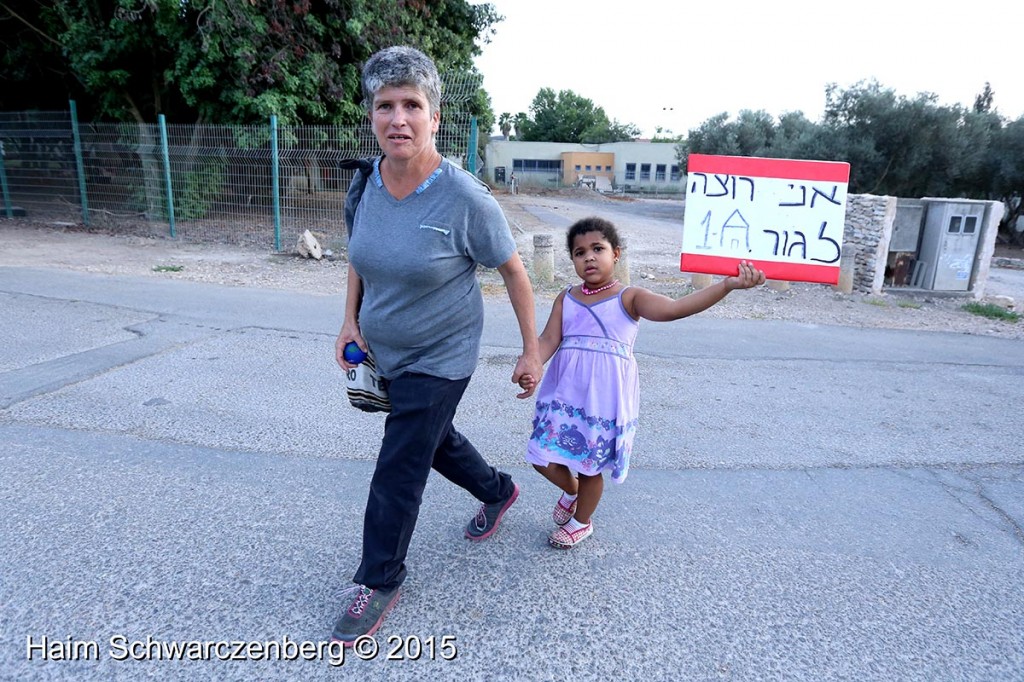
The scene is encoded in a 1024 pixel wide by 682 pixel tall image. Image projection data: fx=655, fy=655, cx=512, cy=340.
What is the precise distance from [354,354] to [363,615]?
946 millimetres

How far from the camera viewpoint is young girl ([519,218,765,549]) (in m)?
2.72

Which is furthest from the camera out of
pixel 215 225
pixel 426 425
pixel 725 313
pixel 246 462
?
pixel 215 225

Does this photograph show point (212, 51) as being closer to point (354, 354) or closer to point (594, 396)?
point (354, 354)

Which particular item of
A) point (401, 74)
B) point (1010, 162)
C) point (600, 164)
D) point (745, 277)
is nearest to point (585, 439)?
point (745, 277)

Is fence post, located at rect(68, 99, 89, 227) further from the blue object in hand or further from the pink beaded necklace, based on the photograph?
the pink beaded necklace

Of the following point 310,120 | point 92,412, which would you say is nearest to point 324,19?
point 310,120

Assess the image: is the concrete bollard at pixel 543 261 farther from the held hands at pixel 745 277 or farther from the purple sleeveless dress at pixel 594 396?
the held hands at pixel 745 277

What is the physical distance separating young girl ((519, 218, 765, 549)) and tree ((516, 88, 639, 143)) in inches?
3346

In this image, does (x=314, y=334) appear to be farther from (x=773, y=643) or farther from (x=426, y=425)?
(x=773, y=643)

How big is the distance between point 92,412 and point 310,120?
39.1 feet

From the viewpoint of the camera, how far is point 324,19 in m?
14.3

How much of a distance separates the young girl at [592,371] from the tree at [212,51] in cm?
1173

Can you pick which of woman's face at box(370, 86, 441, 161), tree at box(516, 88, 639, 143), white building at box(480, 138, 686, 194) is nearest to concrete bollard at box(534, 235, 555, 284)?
woman's face at box(370, 86, 441, 161)

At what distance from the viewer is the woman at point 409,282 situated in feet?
7.43
